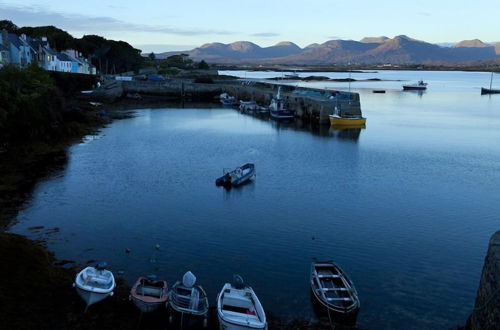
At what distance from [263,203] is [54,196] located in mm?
13128

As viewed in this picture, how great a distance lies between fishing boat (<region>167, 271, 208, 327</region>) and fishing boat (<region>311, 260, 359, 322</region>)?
164 inches

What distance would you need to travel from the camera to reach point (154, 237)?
76.0ft

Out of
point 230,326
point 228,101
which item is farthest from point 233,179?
point 228,101

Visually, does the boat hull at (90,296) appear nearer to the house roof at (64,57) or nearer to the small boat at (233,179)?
the small boat at (233,179)

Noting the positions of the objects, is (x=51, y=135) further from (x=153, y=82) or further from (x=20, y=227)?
(x=153, y=82)

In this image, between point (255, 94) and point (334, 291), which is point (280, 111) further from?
point (334, 291)

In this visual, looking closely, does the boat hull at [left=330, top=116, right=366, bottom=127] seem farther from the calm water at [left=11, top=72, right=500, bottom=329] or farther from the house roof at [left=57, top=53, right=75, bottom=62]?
the house roof at [left=57, top=53, right=75, bottom=62]

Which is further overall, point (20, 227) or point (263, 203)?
point (263, 203)

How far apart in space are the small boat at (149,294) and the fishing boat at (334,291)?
18.0ft

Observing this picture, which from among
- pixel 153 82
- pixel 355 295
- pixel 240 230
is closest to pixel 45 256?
pixel 240 230

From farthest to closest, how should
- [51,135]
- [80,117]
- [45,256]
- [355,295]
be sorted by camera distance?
[80,117], [51,135], [45,256], [355,295]

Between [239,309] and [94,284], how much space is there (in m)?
5.16

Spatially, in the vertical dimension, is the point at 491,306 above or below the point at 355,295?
above

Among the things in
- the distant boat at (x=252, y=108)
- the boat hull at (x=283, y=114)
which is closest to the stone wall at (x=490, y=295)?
the boat hull at (x=283, y=114)
